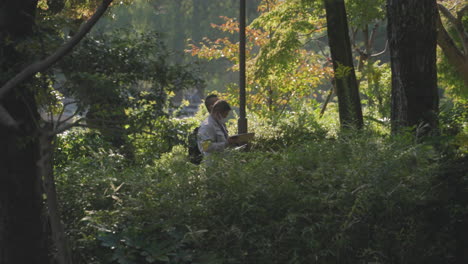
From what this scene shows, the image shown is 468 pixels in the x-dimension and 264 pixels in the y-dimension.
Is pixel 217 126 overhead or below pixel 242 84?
below

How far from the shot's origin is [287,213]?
5.14 m

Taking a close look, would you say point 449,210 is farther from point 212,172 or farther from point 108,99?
point 108,99

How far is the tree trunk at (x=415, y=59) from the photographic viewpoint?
749 centimetres

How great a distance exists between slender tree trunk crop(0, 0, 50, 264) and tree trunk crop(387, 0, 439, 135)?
4448 mm

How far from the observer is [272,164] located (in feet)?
18.9

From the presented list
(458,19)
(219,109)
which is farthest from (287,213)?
(458,19)

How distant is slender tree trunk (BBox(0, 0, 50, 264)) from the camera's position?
4866 millimetres

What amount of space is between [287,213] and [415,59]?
343 cm

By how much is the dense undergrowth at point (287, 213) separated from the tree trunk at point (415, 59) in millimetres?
1971

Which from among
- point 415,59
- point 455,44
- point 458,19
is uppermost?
point 458,19

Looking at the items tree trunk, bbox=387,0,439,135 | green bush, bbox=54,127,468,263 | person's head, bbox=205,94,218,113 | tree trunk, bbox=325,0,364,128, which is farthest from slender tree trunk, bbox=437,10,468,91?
green bush, bbox=54,127,468,263

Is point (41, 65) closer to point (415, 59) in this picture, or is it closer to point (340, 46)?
point (415, 59)

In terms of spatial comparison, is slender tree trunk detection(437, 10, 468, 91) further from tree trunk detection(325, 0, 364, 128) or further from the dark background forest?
the dark background forest

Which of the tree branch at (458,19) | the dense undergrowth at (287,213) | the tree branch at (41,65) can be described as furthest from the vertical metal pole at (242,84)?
the tree branch at (41,65)
